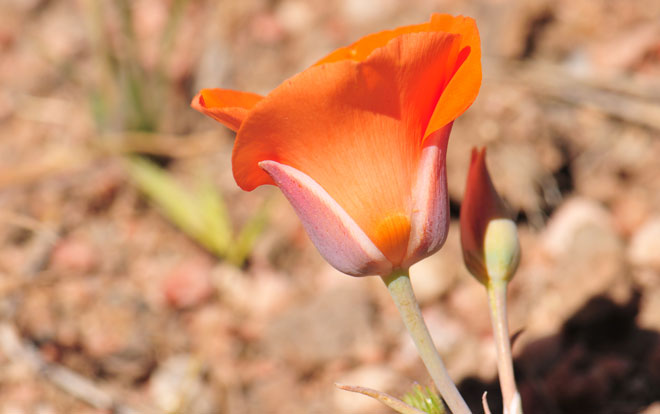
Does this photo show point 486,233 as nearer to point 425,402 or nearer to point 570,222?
point 425,402

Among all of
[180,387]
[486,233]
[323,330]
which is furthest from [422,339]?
[180,387]

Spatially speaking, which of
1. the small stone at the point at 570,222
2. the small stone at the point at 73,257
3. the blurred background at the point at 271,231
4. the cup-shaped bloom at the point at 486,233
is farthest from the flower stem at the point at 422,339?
the small stone at the point at 73,257

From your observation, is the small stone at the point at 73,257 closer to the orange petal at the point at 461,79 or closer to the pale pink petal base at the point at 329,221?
the pale pink petal base at the point at 329,221

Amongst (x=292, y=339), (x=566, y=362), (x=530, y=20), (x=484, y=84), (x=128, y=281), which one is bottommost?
(x=566, y=362)

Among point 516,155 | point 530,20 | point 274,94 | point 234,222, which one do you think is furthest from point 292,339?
point 530,20

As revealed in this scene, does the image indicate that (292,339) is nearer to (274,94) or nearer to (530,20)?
(274,94)
